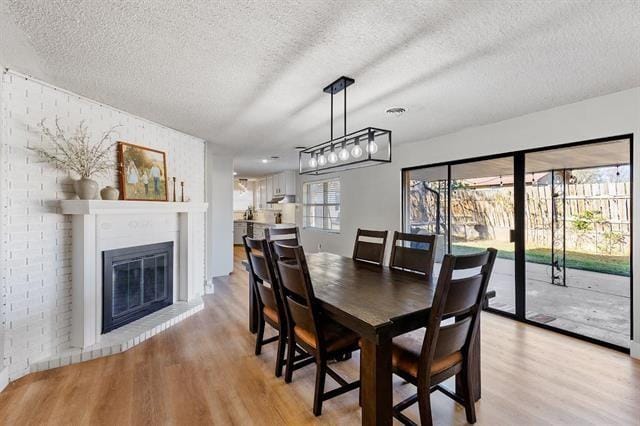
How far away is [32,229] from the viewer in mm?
2480

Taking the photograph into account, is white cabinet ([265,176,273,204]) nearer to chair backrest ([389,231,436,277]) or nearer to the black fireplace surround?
the black fireplace surround

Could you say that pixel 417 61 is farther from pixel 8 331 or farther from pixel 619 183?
pixel 8 331

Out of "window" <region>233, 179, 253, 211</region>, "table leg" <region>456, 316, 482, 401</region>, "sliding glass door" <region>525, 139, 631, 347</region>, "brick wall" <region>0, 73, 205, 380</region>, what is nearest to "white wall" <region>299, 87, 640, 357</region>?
"sliding glass door" <region>525, 139, 631, 347</region>

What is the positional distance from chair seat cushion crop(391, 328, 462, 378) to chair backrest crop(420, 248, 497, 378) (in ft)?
0.19

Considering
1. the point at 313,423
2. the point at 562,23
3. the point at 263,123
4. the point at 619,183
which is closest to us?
the point at 562,23

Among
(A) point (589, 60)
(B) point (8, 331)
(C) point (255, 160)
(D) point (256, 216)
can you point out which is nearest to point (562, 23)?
(A) point (589, 60)

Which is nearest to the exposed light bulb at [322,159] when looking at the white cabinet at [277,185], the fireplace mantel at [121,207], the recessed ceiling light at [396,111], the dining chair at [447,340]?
the recessed ceiling light at [396,111]

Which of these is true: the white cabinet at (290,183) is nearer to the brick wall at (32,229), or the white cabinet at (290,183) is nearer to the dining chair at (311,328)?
the brick wall at (32,229)

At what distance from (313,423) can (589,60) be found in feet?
Result: 10.2

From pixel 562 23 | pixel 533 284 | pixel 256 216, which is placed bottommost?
pixel 533 284

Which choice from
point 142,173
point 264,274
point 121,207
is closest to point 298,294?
point 264,274

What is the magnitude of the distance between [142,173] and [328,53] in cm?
265

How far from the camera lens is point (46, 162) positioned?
2.57 metres

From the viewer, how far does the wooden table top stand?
1571mm
